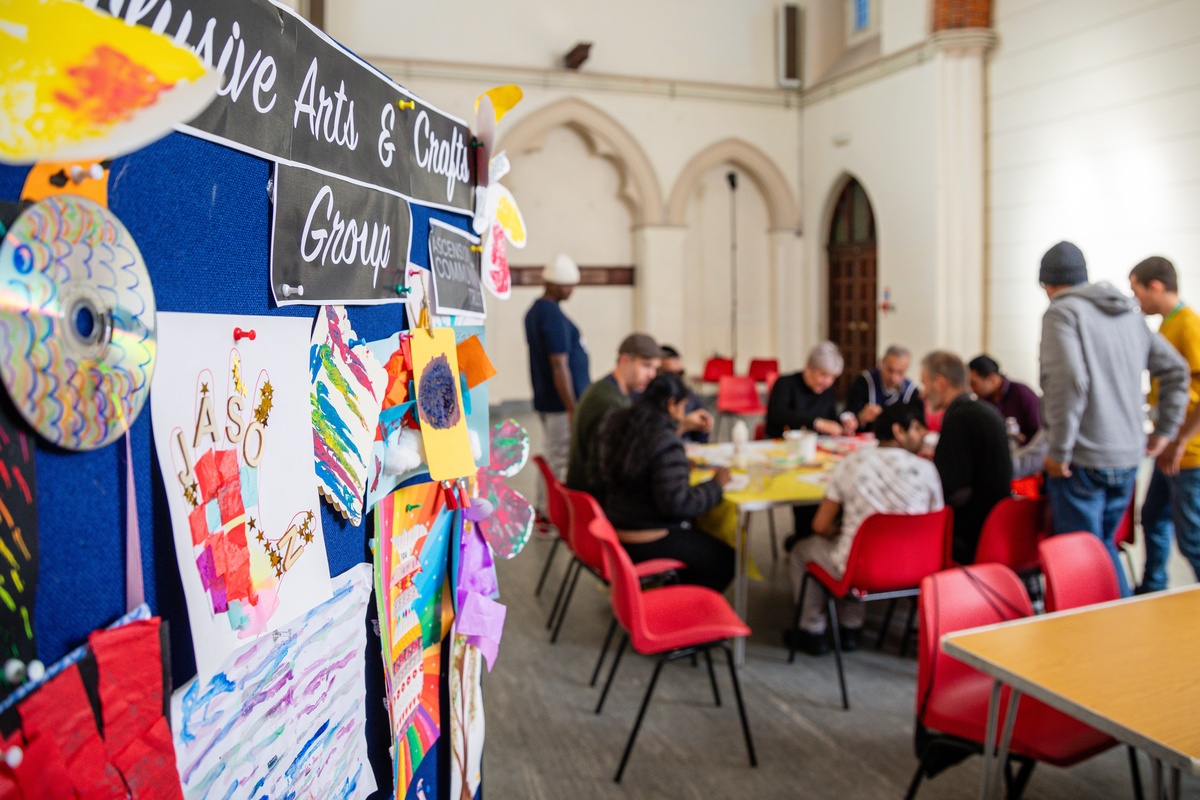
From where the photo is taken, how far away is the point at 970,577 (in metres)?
2.32

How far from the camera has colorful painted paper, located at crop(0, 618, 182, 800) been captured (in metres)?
0.55

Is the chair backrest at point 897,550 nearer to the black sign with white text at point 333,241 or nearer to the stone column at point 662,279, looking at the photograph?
the black sign with white text at point 333,241

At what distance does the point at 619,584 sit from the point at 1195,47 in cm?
654

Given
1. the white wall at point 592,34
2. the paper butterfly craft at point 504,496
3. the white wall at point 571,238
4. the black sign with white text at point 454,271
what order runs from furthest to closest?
the white wall at point 571,238, the white wall at point 592,34, the paper butterfly craft at point 504,496, the black sign with white text at point 454,271

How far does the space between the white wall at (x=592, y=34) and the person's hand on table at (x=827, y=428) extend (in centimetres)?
639

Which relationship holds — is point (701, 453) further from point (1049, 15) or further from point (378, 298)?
point (1049, 15)


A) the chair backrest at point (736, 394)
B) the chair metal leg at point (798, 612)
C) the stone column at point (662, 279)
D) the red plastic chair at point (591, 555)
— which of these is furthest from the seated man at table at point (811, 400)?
the stone column at point (662, 279)

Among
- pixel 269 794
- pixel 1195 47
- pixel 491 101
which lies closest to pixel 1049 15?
pixel 1195 47

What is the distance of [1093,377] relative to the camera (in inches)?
133

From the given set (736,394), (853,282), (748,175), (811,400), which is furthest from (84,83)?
(748,175)

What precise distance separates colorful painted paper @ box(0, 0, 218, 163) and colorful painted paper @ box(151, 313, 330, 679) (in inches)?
6.6

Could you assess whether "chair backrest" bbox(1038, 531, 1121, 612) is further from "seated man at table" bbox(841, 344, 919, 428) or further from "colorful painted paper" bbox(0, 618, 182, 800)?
"seated man at table" bbox(841, 344, 919, 428)

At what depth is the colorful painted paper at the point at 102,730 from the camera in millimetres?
547

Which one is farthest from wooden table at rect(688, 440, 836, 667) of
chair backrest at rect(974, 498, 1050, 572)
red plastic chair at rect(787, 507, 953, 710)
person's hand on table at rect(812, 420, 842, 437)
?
person's hand on table at rect(812, 420, 842, 437)
